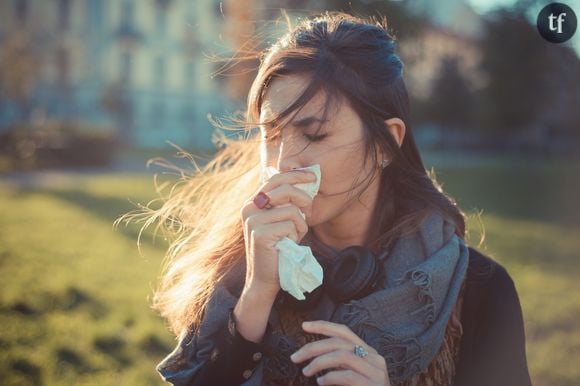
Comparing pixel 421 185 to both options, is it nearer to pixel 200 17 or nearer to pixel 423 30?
pixel 423 30

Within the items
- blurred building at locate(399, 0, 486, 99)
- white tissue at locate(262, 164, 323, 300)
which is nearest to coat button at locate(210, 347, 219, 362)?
white tissue at locate(262, 164, 323, 300)

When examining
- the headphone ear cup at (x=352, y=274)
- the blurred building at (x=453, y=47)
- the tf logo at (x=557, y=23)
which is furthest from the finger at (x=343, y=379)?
the blurred building at (x=453, y=47)

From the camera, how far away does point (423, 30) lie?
29.3 metres

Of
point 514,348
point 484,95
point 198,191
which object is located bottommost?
point 484,95

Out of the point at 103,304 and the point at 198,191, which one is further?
the point at 103,304

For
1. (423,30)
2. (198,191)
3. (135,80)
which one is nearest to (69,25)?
(135,80)

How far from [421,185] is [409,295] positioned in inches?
21.8

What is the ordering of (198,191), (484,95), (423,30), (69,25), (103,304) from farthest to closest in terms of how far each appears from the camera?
(69,25), (484,95), (423,30), (103,304), (198,191)

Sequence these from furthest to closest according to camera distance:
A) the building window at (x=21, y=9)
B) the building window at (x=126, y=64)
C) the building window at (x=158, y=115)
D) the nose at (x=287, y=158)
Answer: the building window at (x=158, y=115) → the building window at (x=126, y=64) → the building window at (x=21, y=9) → the nose at (x=287, y=158)

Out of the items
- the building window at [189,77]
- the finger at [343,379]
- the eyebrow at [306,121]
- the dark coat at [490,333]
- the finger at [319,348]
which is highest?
the eyebrow at [306,121]

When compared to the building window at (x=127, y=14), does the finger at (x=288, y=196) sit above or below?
above

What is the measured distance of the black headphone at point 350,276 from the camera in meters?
2.26

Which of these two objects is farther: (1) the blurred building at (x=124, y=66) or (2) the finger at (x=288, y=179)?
(1) the blurred building at (x=124, y=66)

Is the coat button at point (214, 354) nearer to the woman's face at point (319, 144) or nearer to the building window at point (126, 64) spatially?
the woman's face at point (319, 144)
